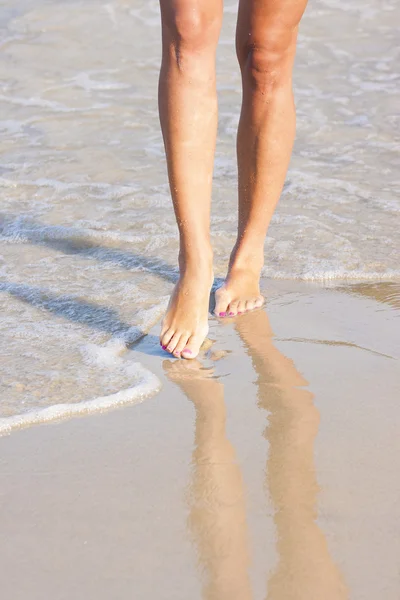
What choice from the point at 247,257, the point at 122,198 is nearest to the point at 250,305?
the point at 247,257

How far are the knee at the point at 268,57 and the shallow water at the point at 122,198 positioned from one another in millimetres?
639

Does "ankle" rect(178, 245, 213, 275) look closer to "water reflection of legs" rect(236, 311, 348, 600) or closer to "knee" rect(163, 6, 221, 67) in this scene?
"water reflection of legs" rect(236, 311, 348, 600)

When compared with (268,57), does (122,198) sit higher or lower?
lower

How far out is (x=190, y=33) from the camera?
1943 millimetres

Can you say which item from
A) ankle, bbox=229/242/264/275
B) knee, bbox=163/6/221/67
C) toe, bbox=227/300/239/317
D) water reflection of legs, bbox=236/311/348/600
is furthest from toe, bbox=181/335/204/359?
knee, bbox=163/6/221/67

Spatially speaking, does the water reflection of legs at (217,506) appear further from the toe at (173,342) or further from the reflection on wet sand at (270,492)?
the toe at (173,342)

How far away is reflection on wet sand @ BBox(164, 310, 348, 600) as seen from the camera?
1.21 metres

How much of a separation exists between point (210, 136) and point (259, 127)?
0.30 m

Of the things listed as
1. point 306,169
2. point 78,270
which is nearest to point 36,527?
point 78,270

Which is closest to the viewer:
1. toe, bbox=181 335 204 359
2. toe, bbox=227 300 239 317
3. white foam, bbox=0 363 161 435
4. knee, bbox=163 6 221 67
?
white foam, bbox=0 363 161 435

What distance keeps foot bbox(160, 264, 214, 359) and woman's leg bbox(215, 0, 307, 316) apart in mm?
227

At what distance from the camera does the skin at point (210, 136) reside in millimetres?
1987

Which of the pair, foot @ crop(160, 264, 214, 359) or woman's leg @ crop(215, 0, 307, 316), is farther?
woman's leg @ crop(215, 0, 307, 316)

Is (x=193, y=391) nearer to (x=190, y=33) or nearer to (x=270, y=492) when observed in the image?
(x=270, y=492)
